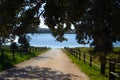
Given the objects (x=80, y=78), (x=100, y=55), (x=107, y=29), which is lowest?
(x=80, y=78)

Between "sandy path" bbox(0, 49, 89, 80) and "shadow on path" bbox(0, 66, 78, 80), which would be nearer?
"shadow on path" bbox(0, 66, 78, 80)

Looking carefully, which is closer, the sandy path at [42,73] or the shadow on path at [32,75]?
the shadow on path at [32,75]

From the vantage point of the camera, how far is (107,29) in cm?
371

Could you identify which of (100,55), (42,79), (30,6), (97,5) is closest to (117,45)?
(100,55)

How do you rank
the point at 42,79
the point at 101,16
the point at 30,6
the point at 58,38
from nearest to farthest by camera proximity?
the point at 101,16
the point at 30,6
the point at 42,79
the point at 58,38

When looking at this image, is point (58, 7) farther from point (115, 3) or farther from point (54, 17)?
point (115, 3)

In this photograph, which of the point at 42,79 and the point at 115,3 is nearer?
the point at 115,3

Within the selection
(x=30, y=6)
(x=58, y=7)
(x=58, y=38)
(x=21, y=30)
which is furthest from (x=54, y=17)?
(x=58, y=38)

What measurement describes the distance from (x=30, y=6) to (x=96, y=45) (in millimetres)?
11641

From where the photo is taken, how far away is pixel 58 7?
941 cm

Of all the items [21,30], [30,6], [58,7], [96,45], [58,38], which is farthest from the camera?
[58,38]

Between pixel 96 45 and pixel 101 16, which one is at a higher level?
pixel 101 16

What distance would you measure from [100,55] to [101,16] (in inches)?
17.3

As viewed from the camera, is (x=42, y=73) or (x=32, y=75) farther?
(x=42, y=73)
